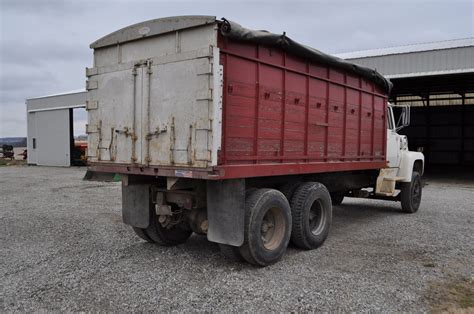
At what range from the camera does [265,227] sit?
5.78 m

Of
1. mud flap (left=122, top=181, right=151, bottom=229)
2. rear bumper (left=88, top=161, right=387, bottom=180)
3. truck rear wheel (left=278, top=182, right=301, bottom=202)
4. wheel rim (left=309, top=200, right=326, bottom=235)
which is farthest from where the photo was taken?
wheel rim (left=309, top=200, right=326, bottom=235)

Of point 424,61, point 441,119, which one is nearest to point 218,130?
point 424,61

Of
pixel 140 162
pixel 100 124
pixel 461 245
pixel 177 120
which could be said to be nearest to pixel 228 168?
pixel 177 120

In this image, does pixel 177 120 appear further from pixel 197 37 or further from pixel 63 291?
pixel 63 291

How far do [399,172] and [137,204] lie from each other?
6496mm

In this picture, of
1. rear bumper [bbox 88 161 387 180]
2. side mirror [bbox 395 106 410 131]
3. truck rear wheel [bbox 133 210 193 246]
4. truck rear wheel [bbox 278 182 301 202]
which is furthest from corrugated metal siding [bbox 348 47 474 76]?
truck rear wheel [bbox 133 210 193 246]

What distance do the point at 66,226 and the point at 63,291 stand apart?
143 inches

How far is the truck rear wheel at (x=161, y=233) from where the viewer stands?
6.25 metres

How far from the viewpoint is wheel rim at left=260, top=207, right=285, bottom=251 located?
226 inches

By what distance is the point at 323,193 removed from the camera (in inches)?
265

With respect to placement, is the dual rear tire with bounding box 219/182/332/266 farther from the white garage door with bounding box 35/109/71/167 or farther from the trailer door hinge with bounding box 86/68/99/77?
the white garage door with bounding box 35/109/71/167

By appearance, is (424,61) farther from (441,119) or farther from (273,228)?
(441,119)

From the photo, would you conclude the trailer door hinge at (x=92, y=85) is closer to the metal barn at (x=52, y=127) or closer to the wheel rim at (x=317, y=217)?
the wheel rim at (x=317, y=217)

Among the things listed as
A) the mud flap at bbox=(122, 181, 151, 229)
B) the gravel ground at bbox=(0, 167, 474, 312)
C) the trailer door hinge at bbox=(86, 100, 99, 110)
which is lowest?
the gravel ground at bbox=(0, 167, 474, 312)
